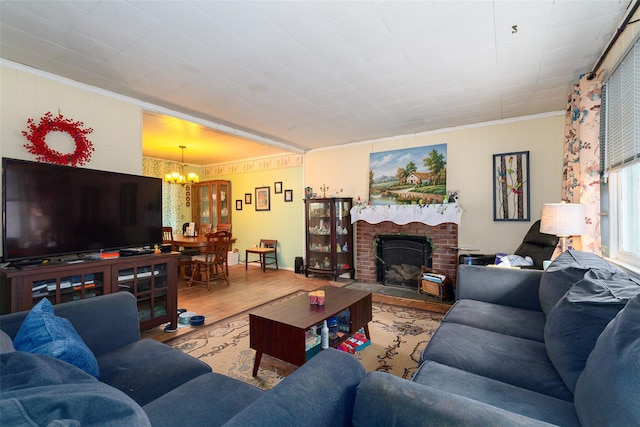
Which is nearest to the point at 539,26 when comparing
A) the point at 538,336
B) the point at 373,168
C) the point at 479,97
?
the point at 479,97

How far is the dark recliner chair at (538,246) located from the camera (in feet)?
9.81

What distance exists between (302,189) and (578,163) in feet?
14.3

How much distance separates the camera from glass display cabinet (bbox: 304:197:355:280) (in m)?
5.22

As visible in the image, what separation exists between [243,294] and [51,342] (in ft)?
10.8

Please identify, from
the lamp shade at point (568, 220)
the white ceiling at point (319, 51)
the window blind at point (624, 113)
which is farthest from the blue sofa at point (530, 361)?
the white ceiling at point (319, 51)

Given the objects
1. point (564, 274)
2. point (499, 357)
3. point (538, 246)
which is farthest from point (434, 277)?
point (499, 357)

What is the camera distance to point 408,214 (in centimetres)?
458

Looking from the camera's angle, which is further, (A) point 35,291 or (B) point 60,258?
(B) point 60,258

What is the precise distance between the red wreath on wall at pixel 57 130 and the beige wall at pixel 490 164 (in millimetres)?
4011

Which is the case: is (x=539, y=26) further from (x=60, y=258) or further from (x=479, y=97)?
(x=60, y=258)

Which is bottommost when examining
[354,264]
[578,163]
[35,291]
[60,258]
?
[354,264]

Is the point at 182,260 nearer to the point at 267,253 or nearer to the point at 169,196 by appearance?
the point at 267,253

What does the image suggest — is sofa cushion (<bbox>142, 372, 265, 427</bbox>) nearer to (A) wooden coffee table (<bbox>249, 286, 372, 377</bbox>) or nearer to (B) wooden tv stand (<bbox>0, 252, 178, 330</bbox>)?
(A) wooden coffee table (<bbox>249, 286, 372, 377</bbox>)

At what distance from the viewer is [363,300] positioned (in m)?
2.75
